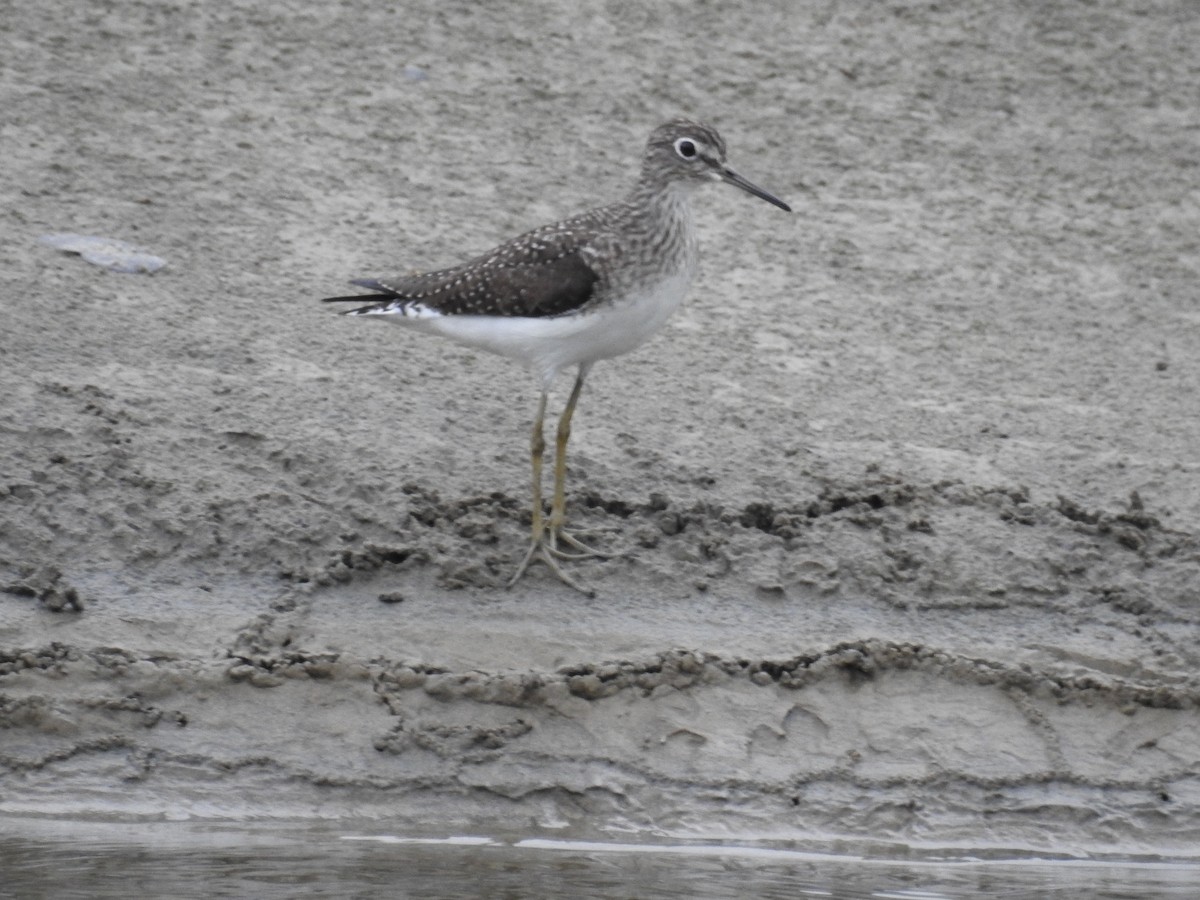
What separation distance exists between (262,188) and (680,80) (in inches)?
103

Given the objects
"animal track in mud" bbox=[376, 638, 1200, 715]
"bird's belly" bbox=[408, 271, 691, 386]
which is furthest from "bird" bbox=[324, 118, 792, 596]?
"animal track in mud" bbox=[376, 638, 1200, 715]

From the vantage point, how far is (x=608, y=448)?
7.06m

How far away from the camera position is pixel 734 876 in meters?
5.31

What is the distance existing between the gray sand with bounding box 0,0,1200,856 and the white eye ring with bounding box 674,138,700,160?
3.45 feet

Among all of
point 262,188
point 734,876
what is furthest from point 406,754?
point 262,188

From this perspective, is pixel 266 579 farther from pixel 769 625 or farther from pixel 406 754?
pixel 769 625

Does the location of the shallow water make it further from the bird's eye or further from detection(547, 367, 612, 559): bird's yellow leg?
the bird's eye

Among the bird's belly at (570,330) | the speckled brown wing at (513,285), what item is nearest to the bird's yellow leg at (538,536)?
the bird's belly at (570,330)

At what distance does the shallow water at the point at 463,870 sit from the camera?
5.08 meters

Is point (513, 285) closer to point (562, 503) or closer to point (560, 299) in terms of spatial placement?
point (560, 299)

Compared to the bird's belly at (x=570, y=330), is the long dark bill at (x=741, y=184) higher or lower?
higher

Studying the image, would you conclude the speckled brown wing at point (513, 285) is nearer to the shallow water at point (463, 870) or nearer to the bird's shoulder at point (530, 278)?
the bird's shoulder at point (530, 278)

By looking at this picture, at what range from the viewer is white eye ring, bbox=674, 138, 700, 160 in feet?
22.7

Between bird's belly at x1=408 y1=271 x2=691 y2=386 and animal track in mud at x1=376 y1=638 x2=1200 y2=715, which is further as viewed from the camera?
bird's belly at x1=408 y1=271 x2=691 y2=386
